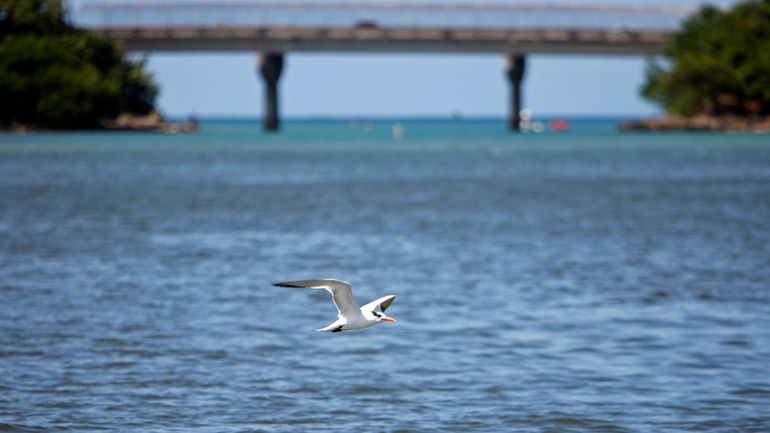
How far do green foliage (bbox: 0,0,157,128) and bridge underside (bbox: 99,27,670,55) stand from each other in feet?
29.4

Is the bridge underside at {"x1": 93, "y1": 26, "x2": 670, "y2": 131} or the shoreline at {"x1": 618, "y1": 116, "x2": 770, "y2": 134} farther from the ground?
the bridge underside at {"x1": 93, "y1": 26, "x2": 670, "y2": 131}

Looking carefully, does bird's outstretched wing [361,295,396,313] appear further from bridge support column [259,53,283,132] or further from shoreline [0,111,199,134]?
bridge support column [259,53,283,132]

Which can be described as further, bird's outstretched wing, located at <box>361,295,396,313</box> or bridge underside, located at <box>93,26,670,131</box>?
bridge underside, located at <box>93,26,670,131</box>

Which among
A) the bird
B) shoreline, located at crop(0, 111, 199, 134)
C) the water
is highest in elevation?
the bird

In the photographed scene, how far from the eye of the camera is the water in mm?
17547

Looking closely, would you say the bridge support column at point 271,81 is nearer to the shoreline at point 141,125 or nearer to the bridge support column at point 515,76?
the shoreline at point 141,125

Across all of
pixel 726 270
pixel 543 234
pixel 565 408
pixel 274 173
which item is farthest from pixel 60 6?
pixel 565 408

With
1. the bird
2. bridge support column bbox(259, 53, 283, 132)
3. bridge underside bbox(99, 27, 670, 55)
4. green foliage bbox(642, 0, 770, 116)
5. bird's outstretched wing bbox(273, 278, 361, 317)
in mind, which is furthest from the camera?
bridge support column bbox(259, 53, 283, 132)

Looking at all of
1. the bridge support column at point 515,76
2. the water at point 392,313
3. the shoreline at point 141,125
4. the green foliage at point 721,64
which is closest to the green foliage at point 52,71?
the shoreline at point 141,125

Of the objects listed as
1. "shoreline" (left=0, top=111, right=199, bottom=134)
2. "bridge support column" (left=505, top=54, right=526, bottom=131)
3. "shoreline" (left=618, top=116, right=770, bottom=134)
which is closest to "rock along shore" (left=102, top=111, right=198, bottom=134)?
"shoreline" (left=0, top=111, right=199, bottom=134)

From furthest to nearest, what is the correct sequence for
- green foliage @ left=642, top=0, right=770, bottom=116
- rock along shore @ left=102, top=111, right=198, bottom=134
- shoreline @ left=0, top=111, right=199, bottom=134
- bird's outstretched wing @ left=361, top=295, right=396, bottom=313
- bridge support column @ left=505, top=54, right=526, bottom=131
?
1. bridge support column @ left=505, top=54, right=526, bottom=131
2. rock along shore @ left=102, top=111, right=198, bottom=134
3. shoreline @ left=0, top=111, right=199, bottom=134
4. green foliage @ left=642, top=0, right=770, bottom=116
5. bird's outstretched wing @ left=361, top=295, right=396, bottom=313

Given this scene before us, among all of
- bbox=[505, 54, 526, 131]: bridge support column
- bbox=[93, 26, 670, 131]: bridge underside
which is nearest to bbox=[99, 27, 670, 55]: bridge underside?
bbox=[93, 26, 670, 131]: bridge underside

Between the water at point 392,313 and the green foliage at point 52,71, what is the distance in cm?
7711

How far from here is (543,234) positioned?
3919 cm
